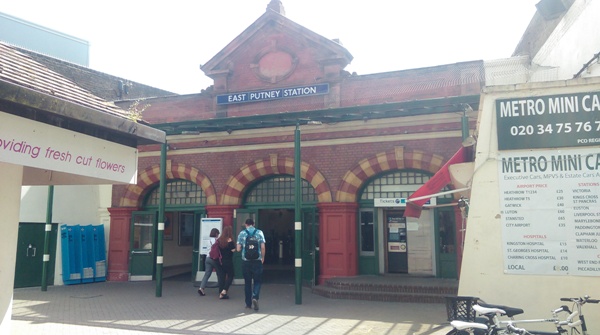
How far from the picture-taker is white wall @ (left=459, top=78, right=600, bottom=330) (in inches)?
241

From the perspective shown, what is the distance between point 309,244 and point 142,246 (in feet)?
18.5

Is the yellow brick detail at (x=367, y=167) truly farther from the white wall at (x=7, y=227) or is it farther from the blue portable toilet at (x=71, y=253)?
the white wall at (x=7, y=227)

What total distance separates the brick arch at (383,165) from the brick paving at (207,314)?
300 centimetres

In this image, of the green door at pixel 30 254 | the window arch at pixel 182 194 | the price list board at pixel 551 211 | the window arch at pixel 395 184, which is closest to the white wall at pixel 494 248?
the price list board at pixel 551 211

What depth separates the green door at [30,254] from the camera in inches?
546

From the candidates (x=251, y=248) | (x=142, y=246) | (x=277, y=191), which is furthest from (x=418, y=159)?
(x=142, y=246)

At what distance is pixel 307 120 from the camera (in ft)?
38.4

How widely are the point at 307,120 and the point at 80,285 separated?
28.5 ft

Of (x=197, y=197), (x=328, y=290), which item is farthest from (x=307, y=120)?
A: (x=197, y=197)

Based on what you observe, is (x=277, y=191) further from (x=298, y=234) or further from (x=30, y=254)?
(x=30, y=254)

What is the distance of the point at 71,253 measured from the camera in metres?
14.9

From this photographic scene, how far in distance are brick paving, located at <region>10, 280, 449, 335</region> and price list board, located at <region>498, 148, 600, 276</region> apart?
2112mm

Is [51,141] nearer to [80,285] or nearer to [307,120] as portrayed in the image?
[307,120]

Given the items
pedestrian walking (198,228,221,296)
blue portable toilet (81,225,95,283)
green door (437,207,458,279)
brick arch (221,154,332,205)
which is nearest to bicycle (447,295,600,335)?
pedestrian walking (198,228,221,296)
